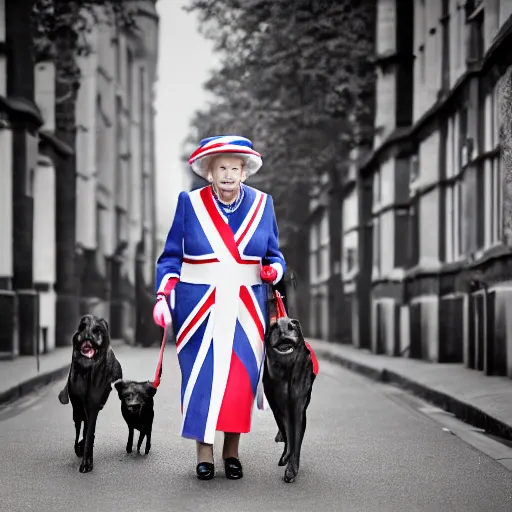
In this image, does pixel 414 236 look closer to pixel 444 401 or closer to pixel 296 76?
pixel 296 76

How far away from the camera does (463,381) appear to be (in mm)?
12492

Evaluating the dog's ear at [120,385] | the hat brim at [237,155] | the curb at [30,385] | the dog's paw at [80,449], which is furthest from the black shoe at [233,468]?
the curb at [30,385]

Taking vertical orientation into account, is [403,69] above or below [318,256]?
above

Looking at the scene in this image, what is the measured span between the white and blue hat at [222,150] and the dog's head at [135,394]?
145 cm

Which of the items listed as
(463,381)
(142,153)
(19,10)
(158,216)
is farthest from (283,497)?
(158,216)

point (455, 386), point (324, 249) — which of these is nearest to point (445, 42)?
point (455, 386)

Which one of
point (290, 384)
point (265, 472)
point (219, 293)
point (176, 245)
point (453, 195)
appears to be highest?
point (453, 195)

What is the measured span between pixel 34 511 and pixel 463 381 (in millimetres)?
7909

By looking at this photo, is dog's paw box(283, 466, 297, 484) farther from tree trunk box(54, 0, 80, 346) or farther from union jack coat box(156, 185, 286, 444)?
tree trunk box(54, 0, 80, 346)

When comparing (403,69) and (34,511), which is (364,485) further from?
(403,69)

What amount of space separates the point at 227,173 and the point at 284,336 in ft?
3.37

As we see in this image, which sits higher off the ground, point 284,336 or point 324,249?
point 324,249

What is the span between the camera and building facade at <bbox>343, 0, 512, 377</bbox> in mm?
13516

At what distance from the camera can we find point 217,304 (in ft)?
20.8
